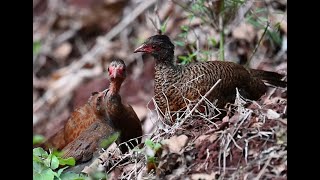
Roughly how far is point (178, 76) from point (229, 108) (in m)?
0.18

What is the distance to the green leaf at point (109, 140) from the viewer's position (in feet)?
6.94

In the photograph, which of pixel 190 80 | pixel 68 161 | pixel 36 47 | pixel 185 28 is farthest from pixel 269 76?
pixel 36 47

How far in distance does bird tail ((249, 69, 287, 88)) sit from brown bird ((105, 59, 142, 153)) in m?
0.38

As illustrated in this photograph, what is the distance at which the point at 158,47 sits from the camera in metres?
2.06

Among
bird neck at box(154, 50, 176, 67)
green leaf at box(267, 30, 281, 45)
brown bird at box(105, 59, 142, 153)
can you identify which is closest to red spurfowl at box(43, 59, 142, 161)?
brown bird at box(105, 59, 142, 153)

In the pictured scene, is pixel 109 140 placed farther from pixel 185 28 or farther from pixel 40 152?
pixel 185 28

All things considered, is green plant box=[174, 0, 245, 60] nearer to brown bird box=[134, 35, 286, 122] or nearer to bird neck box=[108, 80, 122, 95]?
brown bird box=[134, 35, 286, 122]

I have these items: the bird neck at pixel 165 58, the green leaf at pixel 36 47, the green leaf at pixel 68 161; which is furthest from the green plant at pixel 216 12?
the green leaf at pixel 36 47

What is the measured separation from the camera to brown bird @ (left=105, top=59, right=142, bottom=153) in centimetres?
205

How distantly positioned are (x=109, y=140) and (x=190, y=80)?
30 cm

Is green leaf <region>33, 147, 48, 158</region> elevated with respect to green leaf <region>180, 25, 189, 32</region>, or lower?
lower

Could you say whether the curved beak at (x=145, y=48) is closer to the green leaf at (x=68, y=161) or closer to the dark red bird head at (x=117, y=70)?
the dark red bird head at (x=117, y=70)
